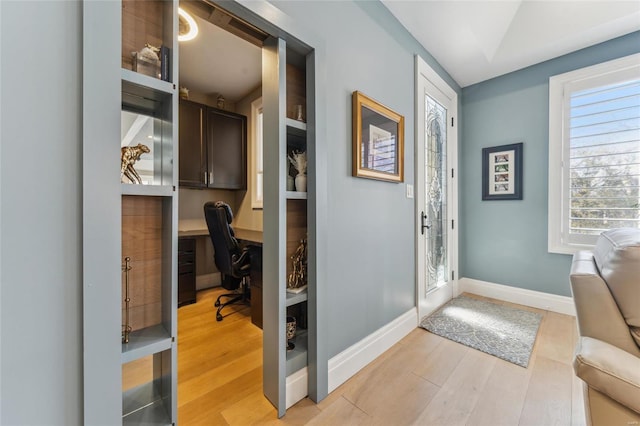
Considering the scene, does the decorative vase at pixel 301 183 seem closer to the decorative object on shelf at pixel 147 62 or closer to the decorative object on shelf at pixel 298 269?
the decorative object on shelf at pixel 298 269

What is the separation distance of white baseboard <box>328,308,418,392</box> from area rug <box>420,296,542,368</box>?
34cm

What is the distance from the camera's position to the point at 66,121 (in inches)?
30.0

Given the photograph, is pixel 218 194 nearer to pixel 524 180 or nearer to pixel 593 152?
pixel 524 180

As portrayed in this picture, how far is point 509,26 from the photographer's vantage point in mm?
2424

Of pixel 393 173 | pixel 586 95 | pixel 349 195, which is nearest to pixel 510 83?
pixel 586 95

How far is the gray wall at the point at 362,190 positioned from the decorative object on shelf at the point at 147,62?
0.71 m

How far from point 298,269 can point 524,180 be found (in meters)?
2.82

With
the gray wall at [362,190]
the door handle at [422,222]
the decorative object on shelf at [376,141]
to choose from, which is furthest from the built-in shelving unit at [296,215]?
the door handle at [422,222]

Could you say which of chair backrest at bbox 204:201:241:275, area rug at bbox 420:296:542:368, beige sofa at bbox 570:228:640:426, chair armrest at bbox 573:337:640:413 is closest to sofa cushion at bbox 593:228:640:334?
beige sofa at bbox 570:228:640:426

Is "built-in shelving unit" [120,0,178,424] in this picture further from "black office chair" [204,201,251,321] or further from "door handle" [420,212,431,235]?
"door handle" [420,212,431,235]

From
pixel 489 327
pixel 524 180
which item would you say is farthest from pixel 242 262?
pixel 524 180

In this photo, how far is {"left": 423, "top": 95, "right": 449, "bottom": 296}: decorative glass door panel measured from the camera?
8.46 ft

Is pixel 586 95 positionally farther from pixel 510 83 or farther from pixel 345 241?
pixel 345 241

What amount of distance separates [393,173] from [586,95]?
2220mm
